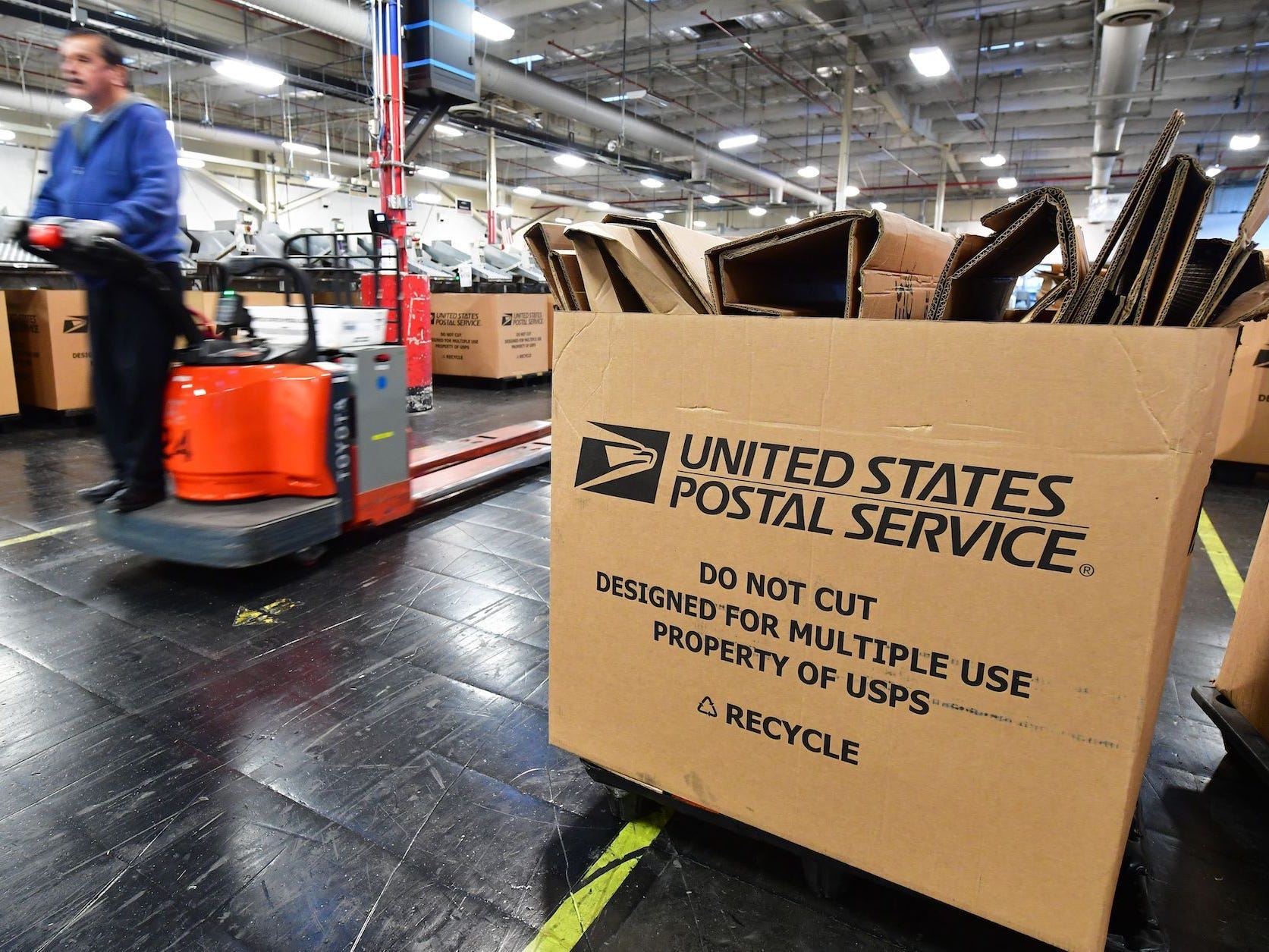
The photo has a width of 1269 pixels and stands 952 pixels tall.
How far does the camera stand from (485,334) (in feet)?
28.1

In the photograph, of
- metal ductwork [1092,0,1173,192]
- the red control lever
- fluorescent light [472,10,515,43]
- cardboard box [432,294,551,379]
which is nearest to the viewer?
the red control lever

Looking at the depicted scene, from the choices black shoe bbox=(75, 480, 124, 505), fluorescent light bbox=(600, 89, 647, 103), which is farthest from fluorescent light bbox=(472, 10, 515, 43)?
black shoe bbox=(75, 480, 124, 505)

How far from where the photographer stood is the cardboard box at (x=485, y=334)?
28.0ft

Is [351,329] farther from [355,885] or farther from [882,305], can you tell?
[882,305]

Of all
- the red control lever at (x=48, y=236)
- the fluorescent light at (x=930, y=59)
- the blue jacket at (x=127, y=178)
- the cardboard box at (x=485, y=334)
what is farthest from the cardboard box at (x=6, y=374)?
the fluorescent light at (x=930, y=59)

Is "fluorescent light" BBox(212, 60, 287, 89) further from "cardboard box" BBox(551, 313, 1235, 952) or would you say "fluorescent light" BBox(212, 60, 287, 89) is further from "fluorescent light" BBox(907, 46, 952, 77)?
"cardboard box" BBox(551, 313, 1235, 952)

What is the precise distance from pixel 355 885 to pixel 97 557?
97.3 inches

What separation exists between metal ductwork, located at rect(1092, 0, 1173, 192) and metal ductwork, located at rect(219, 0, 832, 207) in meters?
6.21

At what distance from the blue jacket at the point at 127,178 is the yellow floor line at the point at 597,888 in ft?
8.74

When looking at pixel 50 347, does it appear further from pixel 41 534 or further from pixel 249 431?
pixel 249 431

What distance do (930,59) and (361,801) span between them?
9037 mm

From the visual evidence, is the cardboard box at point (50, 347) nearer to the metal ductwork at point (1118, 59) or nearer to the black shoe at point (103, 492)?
the black shoe at point (103, 492)

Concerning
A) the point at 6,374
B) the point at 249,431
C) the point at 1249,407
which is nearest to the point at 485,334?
the point at 6,374

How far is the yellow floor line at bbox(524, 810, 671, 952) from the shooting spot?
1295 millimetres
